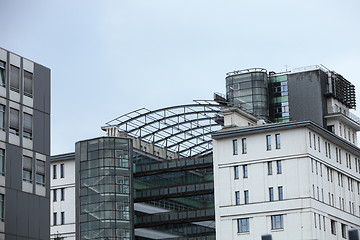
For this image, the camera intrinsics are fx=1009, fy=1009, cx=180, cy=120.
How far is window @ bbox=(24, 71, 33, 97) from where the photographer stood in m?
73.2

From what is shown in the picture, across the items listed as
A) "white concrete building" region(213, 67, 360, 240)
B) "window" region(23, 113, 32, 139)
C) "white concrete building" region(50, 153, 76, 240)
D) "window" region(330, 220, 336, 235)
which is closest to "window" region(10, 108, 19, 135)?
"window" region(23, 113, 32, 139)

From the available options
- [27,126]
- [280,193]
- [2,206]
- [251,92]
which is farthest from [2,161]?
[251,92]

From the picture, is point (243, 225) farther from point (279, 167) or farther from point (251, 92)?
point (251, 92)

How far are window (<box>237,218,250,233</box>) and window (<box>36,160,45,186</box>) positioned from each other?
39.1 metres

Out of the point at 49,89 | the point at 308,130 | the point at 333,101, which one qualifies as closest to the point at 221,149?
the point at 308,130

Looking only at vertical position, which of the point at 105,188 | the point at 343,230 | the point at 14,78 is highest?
the point at 14,78

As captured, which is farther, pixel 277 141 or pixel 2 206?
pixel 277 141

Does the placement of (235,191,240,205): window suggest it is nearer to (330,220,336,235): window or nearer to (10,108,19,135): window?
(330,220,336,235): window

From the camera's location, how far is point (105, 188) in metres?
114

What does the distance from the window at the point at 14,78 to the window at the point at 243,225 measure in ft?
140

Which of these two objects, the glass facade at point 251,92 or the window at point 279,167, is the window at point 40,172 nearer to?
the window at point 279,167

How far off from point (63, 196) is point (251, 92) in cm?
2972

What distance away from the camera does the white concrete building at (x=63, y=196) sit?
121 metres

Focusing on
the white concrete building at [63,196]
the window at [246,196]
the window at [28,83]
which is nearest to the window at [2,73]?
the window at [28,83]
